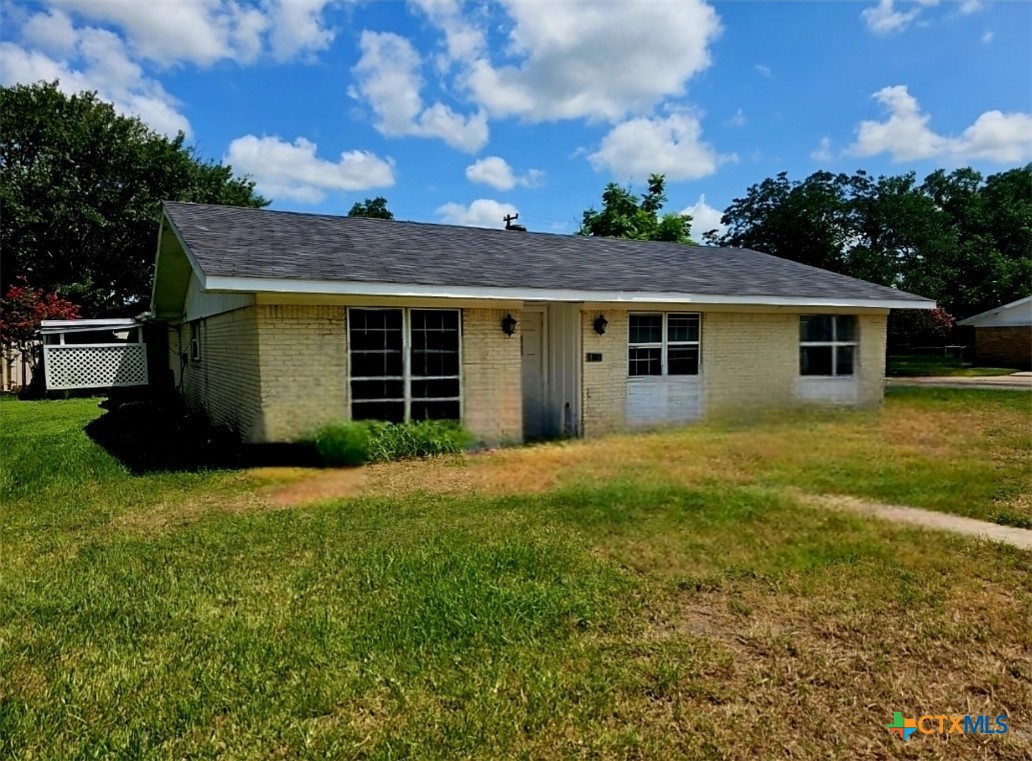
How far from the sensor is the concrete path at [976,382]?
68.9 feet

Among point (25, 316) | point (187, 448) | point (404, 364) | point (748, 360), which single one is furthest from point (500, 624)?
point (25, 316)

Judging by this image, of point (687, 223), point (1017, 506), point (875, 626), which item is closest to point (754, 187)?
point (687, 223)

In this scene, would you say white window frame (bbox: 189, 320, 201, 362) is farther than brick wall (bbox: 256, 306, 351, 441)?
Yes

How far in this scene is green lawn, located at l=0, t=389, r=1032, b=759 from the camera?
2895 mm

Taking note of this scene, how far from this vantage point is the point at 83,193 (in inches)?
1000

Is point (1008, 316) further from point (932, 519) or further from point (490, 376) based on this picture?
point (932, 519)

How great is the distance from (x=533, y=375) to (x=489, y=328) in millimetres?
1934

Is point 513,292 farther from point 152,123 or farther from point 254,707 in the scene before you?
point 152,123

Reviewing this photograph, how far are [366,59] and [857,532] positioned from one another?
12435 mm

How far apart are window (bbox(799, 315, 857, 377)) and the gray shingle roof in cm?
66

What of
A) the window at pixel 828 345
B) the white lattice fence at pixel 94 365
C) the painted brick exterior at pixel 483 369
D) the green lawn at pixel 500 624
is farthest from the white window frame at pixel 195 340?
the window at pixel 828 345

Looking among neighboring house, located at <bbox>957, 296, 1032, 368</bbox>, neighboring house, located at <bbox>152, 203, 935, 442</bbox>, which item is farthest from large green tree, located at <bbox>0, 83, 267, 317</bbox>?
neighboring house, located at <bbox>957, 296, 1032, 368</bbox>

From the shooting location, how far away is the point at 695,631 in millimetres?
3838

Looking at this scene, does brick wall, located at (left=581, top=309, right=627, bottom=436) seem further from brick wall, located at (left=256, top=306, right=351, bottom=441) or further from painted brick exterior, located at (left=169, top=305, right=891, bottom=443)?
brick wall, located at (left=256, top=306, right=351, bottom=441)
